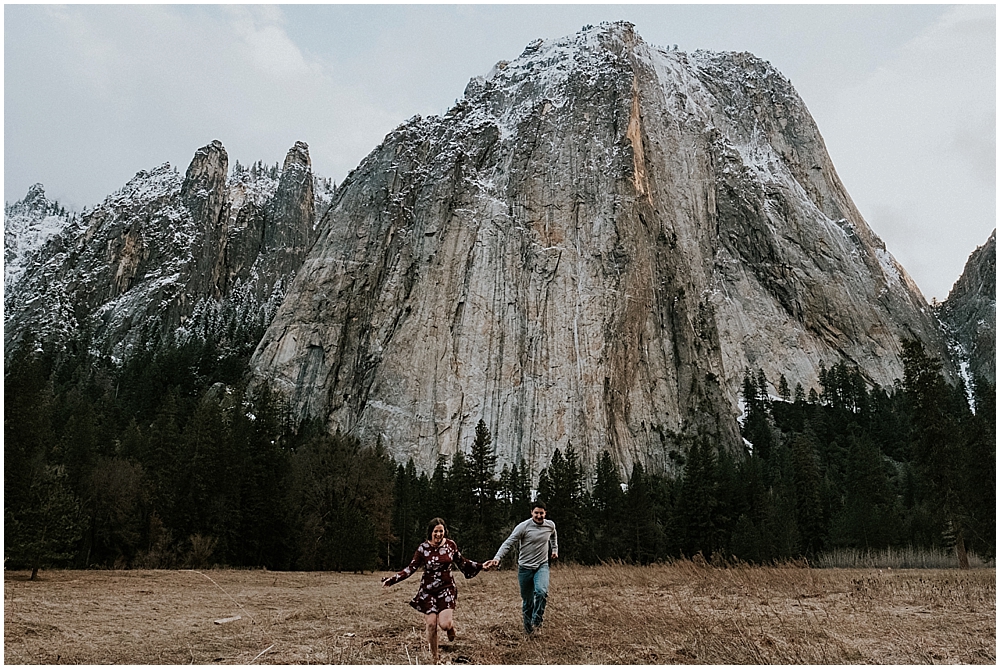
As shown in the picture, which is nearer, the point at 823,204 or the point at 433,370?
the point at 433,370

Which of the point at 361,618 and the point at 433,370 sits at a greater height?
the point at 433,370

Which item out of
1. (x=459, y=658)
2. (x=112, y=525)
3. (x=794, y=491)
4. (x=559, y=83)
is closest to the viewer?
(x=459, y=658)

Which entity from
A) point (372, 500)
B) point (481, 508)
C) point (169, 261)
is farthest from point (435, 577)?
point (169, 261)

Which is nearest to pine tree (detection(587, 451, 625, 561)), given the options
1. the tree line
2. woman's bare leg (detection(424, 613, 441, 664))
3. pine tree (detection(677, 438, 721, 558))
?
the tree line

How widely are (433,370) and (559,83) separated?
4513 cm

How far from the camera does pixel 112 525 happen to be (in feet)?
107

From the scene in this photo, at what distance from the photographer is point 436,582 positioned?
8.63m

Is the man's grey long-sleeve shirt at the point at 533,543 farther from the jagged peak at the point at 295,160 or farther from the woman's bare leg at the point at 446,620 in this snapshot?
the jagged peak at the point at 295,160

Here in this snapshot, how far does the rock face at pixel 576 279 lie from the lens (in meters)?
78.1

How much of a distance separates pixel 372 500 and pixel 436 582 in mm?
28316

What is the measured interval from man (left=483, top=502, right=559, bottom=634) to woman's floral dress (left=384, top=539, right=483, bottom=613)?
3.95ft

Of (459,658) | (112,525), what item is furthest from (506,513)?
(459,658)

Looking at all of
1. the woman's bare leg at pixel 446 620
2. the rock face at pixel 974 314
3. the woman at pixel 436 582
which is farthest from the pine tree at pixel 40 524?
the rock face at pixel 974 314

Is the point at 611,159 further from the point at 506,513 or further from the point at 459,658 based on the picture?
the point at 459,658
